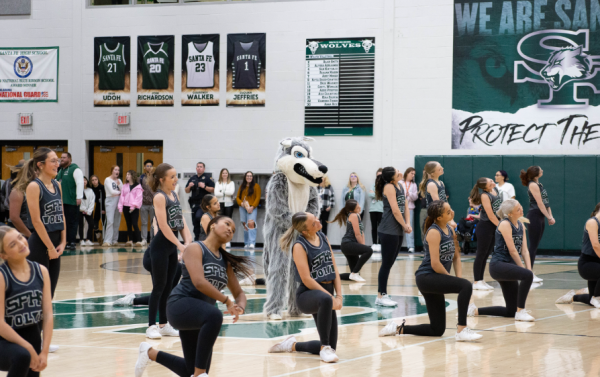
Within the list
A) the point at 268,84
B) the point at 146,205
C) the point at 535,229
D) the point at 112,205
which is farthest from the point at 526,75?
the point at 112,205

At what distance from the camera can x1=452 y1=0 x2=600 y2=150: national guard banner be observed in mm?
14562

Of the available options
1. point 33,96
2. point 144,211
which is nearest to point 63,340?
point 144,211

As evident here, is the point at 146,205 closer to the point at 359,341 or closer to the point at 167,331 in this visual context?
the point at 167,331

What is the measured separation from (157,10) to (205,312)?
13.4 meters

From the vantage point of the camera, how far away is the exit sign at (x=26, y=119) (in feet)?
55.4

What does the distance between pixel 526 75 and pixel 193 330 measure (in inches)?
482

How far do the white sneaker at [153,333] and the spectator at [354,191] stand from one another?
9.43 meters

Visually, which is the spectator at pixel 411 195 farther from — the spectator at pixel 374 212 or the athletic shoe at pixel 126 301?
the athletic shoe at pixel 126 301

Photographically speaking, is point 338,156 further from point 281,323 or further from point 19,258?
point 19,258

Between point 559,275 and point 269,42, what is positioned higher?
point 269,42

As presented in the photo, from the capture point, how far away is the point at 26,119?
16.9 m

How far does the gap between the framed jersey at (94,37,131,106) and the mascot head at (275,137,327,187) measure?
9988mm

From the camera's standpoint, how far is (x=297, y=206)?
24.2ft

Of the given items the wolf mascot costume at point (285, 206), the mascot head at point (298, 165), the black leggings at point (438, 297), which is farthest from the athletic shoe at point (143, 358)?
the mascot head at point (298, 165)
